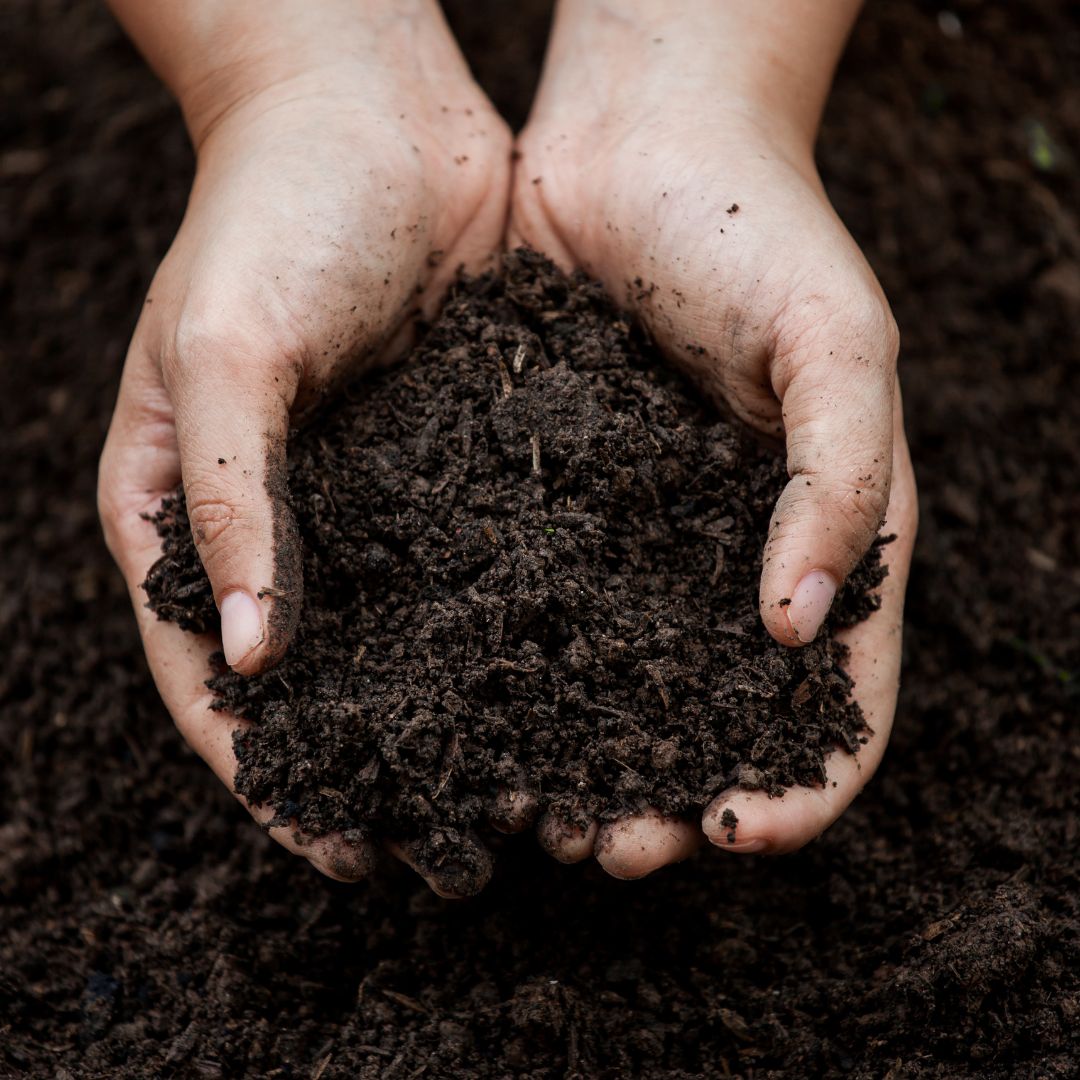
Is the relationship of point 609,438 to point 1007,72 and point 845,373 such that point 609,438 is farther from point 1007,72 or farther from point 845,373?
point 1007,72

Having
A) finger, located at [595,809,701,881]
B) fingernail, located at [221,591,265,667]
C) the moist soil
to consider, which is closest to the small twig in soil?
fingernail, located at [221,591,265,667]

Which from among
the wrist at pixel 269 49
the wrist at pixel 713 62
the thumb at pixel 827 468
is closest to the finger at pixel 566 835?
the thumb at pixel 827 468

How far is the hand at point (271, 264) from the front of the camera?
2152mm

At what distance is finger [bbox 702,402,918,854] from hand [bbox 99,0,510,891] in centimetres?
60

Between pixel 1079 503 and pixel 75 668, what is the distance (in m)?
2.97

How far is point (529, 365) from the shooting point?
2.49m

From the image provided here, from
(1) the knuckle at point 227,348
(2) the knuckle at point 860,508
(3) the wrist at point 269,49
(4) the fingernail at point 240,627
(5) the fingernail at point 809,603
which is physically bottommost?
(5) the fingernail at point 809,603

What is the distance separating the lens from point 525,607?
2.16m

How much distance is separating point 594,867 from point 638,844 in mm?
498

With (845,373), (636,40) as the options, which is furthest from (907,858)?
(636,40)

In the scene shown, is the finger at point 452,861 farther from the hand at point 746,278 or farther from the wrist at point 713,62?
the wrist at point 713,62

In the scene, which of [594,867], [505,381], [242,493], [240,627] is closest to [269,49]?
[505,381]

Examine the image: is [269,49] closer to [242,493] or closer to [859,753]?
[242,493]

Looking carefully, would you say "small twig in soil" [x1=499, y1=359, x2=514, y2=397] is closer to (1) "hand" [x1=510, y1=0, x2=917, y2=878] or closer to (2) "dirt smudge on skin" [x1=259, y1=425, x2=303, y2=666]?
(1) "hand" [x1=510, y1=0, x2=917, y2=878]
